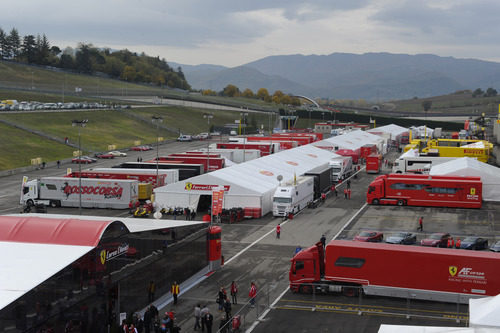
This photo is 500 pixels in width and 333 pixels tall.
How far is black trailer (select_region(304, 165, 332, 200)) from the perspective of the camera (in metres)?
52.4

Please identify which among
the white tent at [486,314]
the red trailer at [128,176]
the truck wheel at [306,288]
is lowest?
the truck wheel at [306,288]

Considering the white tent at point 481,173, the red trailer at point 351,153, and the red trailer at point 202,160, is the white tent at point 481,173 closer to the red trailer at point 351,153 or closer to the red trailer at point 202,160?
the red trailer at point 351,153

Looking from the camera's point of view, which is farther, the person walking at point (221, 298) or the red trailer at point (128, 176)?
the red trailer at point (128, 176)

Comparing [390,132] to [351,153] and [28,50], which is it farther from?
[28,50]

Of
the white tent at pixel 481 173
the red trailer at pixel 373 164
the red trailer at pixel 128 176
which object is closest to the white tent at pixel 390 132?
the red trailer at pixel 373 164

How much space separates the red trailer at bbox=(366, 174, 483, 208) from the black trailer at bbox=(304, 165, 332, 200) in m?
4.63

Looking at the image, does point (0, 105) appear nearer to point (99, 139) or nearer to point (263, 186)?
point (99, 139)

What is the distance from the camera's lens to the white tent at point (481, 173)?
52.1 m

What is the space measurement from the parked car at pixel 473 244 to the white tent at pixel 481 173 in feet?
61.8

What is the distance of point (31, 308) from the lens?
15898 millimetres

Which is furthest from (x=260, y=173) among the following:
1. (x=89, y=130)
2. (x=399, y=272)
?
(x=89, y=130)

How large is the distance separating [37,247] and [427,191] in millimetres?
37897

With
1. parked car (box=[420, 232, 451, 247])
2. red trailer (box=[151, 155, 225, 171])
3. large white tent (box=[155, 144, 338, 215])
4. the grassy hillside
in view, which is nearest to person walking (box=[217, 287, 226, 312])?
parked car (box=[420, 232, 451, 247])

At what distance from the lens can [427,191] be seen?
49438 millimetres
